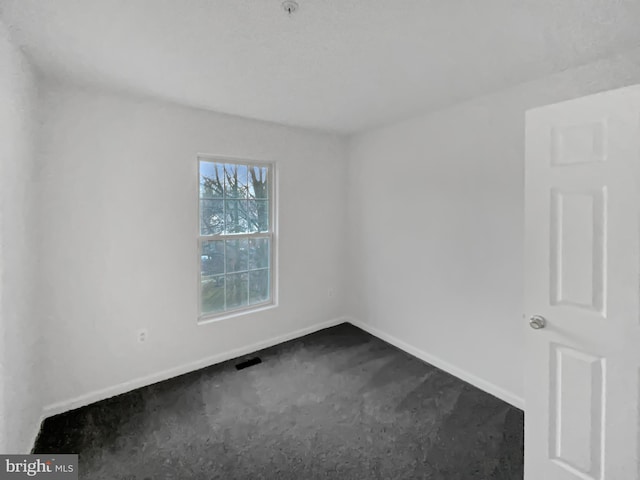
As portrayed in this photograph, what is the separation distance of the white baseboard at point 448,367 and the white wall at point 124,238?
1265mm

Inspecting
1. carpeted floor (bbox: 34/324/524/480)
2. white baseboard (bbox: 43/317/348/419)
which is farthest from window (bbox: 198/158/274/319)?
carpeted floor (bbox: 34/324/524/480)

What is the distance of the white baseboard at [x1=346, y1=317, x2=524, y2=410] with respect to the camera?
2.33 meters

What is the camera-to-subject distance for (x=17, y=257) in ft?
5.45

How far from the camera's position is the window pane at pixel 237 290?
3098mm

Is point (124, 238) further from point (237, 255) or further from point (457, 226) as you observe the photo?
point (457, 226)

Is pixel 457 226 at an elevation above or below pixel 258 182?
below

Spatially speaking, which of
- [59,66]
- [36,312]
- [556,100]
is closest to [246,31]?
[59,66]

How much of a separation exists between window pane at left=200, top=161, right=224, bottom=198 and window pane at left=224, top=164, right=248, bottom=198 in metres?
0.05

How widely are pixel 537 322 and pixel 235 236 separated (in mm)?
2516

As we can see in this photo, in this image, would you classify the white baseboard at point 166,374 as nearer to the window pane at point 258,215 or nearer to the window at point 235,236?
the window at point 235,236

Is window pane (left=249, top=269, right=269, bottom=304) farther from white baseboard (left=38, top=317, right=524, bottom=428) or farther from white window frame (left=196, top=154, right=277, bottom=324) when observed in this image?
white baseboard (left=38, top=317, right=524, bottom=428)

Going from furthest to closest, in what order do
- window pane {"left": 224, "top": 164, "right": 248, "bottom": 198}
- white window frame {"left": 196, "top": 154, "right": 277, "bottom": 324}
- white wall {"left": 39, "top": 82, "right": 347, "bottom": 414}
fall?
window pane {"left": 224, "top": 164, "right": 248, "bottom": 198} → white window frame {"left": 196, "top": 154, "right": 277, "bottom": 324} → white wall {"left": 39, "top": 82, "right": 347, "bottom": 414}

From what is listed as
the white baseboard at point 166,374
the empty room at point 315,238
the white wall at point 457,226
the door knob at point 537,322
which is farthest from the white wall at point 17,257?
the white wall at point 457,226

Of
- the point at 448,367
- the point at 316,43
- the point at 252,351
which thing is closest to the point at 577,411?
the point at 448,367
